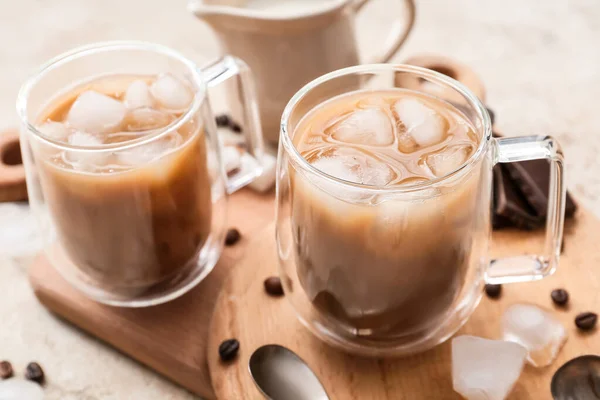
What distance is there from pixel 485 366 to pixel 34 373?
86 cm

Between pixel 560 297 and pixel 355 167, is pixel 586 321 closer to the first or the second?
pixel 560 297

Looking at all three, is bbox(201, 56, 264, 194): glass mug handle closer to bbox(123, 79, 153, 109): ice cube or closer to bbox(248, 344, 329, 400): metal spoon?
bbox(123, 79, 153, 109): ice cube

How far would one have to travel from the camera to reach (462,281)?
4.29 ft

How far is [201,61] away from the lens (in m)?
2.38

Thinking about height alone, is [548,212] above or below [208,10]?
below

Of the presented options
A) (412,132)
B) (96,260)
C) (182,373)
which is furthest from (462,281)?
(96,260)

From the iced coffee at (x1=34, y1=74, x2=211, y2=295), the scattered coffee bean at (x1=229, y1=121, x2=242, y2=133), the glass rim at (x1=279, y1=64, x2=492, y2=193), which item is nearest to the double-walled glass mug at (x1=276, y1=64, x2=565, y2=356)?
the glass rim at (x1=279, y1=64, x2=492, y2=193)

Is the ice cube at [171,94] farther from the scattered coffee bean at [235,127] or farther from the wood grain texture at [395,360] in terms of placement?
the scattered coffee bean at [235,127]

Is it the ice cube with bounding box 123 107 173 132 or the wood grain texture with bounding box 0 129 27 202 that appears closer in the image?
the ice cube with bounding box 123 107 173 132

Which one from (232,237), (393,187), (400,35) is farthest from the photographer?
(400,35)

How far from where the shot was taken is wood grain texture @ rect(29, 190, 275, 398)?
4.59 feet

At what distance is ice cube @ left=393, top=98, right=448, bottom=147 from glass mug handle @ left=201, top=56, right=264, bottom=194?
37 cm

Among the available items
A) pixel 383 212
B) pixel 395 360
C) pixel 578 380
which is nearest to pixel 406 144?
pixel 383 212

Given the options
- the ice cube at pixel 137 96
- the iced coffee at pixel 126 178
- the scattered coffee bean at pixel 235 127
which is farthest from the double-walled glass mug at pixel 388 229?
the scattered coffee bean at pixel 235 127
